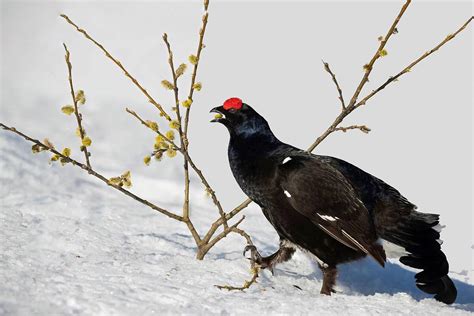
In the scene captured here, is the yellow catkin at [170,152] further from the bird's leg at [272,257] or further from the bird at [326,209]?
the bird's leg at [272,257]

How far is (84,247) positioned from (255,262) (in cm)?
103

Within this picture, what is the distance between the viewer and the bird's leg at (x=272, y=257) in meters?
3.97

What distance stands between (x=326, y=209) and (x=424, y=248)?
0.76m

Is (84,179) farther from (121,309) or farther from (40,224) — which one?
(121,309)

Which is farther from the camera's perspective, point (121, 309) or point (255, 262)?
point (255, 262)

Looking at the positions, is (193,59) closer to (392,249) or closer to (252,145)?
(252,145)

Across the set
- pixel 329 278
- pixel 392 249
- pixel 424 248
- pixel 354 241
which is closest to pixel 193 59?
pixel 354 241

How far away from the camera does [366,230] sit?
3.82m

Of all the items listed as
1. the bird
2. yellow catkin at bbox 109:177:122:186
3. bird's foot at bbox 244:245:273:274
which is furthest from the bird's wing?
yellow catkin at bbox 109:177:122:186

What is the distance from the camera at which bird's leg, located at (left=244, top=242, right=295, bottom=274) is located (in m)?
3.97

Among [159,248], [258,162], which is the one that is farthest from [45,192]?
[258,162]

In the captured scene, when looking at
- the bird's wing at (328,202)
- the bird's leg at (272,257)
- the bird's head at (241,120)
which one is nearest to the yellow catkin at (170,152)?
the bird's head at (241,120)

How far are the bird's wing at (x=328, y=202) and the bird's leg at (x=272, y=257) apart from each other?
46 centimetres

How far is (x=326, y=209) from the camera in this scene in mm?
3725
